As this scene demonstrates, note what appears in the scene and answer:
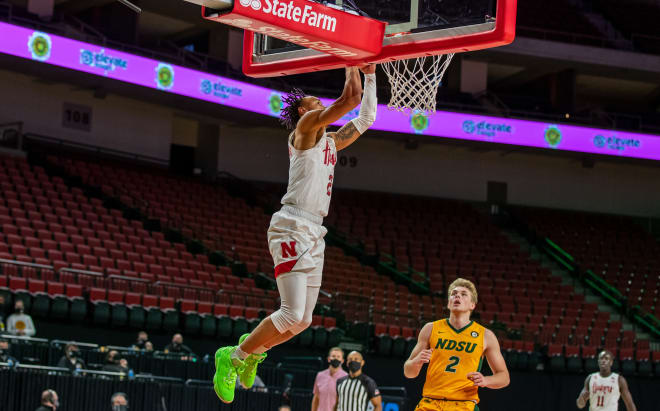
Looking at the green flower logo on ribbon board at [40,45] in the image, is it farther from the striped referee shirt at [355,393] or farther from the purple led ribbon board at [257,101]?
the striped referee shirt at [355,393]

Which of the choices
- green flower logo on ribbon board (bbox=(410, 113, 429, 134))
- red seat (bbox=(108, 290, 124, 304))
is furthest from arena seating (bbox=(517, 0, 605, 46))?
red seat (bbox=(108, 290, 124, 304))

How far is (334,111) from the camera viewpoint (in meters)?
6.16

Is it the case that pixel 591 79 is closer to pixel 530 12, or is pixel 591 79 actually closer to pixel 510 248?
pixel 530 12

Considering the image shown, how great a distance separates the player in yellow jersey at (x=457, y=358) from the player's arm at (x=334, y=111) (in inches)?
68.3

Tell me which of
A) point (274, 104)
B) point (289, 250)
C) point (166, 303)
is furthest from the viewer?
point (274, 104)

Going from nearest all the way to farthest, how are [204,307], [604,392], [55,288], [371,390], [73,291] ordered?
[371,390] < [604,392] < [55,288] < [73,291] < [204,307]

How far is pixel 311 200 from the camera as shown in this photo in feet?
21.8

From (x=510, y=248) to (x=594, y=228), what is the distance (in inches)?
177

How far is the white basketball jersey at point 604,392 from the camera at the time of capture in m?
14.1

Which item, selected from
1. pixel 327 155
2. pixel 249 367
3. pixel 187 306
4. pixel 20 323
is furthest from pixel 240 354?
pixel 187 306

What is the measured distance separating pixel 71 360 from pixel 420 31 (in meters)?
8.29

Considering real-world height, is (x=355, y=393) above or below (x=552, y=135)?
below

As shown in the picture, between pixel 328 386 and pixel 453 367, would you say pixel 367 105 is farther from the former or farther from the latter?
pixel 328 386

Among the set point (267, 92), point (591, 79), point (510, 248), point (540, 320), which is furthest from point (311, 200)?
point (591, 79)
